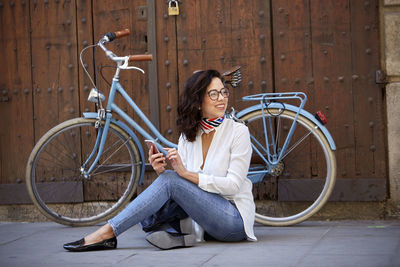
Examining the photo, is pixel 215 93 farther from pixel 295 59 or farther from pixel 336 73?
pixel 336 73

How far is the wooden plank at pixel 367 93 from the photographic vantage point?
518 cm

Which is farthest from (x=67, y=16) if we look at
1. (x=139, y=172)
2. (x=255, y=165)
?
(x=255, y=165)

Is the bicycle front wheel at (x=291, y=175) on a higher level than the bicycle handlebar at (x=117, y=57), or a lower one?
lower

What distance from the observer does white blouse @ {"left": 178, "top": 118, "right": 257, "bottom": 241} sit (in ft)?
13.4

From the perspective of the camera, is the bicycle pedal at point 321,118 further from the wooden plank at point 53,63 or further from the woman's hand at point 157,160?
the wooden plank at point 53,63

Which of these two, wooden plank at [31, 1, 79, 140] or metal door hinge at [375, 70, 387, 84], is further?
wooden plank at [31, 1, 79, 140]

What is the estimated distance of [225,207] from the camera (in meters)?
4.11

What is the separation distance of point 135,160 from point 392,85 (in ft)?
6.74

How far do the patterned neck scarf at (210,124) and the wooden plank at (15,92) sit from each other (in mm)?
2138

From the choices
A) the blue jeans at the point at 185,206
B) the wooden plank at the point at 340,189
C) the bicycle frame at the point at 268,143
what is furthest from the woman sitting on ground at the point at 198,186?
the wooden plank at the point at 340,189

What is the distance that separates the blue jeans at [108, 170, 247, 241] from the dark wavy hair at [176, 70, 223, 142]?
1.19 ft

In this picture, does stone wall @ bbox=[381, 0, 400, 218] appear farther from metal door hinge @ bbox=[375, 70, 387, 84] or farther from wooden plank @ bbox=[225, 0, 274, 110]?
wooden plank @ bbox=[225, 0, 274, 110]

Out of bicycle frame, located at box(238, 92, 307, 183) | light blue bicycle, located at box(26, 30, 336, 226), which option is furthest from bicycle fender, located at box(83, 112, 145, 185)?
bicycle frame, located at box(238, 92, 307, 183)

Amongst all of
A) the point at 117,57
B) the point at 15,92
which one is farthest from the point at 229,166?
the point at 15,92
